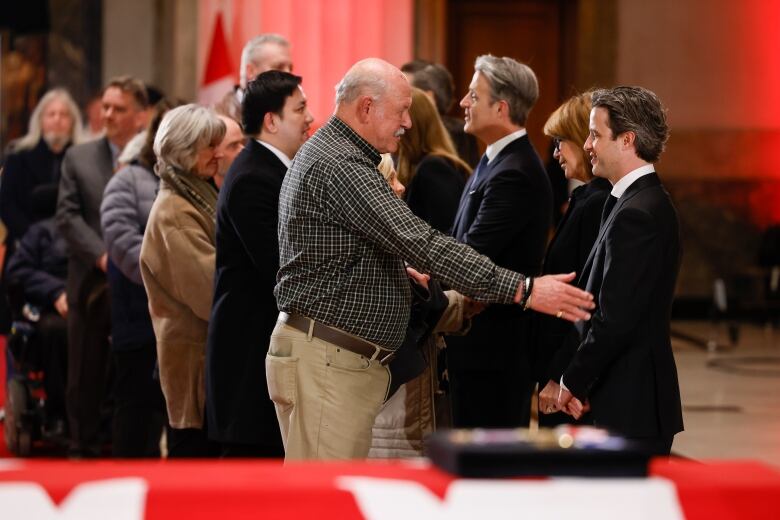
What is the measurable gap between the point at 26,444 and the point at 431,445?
15.2 feet

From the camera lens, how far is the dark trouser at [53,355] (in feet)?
21.3

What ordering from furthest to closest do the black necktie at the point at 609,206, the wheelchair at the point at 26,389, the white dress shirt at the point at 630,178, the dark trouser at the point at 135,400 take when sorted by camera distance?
the wheelchair at the point at 26,389, the dark trouser at the point at 135,400, the black necktie at the point at 609,206, the white dress shirt at the point at 630,178

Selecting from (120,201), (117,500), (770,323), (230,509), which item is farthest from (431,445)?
(770,323)

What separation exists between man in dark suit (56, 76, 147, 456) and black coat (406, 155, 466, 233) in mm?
1784

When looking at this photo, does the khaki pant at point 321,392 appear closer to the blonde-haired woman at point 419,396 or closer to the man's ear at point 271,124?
the blonde-haired woman at point 419,396

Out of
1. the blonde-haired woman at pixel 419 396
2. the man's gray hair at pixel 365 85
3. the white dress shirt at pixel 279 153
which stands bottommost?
the blonde-haired woman at pixel 419 396

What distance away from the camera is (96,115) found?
11180 millimetres

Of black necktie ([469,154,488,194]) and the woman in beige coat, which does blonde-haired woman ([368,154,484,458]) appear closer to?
black necktie ([469,154,488,194])

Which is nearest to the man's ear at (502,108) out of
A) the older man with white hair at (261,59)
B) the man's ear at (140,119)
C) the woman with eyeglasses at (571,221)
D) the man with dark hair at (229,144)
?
the woman with eyeglasses at (571,221)

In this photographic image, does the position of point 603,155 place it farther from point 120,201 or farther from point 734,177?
point 734,177

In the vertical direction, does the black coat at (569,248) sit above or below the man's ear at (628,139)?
below

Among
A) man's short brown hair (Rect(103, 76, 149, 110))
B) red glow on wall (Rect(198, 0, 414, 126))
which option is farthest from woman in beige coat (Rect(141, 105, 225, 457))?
red glow on wall (Rect(198, 0, 414, 126))

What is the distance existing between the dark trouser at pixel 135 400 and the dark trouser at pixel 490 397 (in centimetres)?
139

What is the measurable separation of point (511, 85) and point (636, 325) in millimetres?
1479
